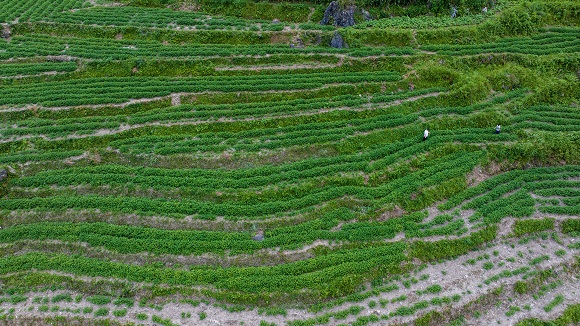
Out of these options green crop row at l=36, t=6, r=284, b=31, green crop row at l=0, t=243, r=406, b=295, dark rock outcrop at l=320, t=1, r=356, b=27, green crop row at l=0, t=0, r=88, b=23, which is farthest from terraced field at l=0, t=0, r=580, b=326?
dark rock outcrop at l=320, t=1, r=356, b=27

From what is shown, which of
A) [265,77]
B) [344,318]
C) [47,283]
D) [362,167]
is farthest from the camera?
[265,77]

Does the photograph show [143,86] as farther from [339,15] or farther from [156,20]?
[339,15]

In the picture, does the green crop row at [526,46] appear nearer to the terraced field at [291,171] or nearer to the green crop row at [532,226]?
the terraced field at [291,171]

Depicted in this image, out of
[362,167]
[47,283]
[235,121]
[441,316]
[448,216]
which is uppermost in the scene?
[235,121]

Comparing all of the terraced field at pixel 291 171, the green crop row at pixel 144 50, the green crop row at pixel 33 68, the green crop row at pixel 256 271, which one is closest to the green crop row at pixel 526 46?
the terraced field at pixel 291 171

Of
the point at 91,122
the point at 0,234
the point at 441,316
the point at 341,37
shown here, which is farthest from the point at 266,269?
the point at 341,37

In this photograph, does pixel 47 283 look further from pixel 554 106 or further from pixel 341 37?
pixel 554 106

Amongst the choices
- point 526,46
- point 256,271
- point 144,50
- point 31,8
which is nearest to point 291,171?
point 256,271

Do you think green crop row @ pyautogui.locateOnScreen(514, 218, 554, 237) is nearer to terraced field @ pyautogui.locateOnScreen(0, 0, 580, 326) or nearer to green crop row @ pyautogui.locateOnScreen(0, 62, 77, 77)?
terraced field @ pyautogui.locateOnScreen(0, 0, 580, 326)
